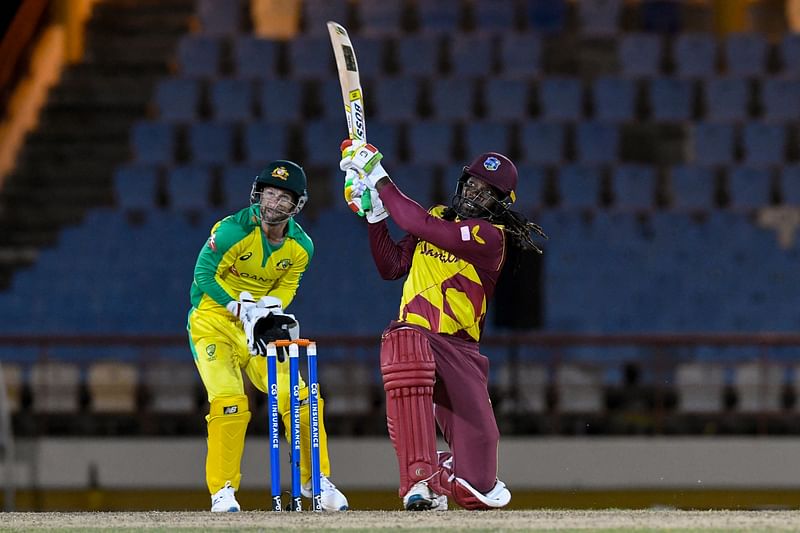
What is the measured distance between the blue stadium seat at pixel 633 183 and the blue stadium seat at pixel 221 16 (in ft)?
14.2

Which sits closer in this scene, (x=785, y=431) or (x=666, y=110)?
(x=785, y=431)

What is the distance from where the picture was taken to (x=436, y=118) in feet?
47.8

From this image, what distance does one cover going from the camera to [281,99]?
14.7 m

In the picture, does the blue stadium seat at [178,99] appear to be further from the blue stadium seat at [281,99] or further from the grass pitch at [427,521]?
the grass pitch at [427,521]

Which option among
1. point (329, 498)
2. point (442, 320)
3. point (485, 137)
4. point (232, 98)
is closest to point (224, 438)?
point (329, 498)

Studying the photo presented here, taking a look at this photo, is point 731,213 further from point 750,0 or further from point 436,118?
point 750,0

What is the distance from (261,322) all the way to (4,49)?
9.39 m

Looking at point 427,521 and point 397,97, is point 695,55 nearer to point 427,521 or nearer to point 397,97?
point 397,97

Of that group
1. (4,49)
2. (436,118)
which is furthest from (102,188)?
(436,118)

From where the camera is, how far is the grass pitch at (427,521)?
6.06 meters

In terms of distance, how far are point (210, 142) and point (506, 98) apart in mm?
2823

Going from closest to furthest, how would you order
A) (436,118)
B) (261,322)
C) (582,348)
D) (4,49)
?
(261,322) → (582,348) → (436,118) → (4,49)

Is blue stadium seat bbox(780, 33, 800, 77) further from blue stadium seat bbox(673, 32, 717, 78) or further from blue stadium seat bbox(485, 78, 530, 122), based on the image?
blue stadium seat bbox(485, 78, 530, 122)

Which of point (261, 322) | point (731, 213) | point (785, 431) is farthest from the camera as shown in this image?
point (731, 213)
